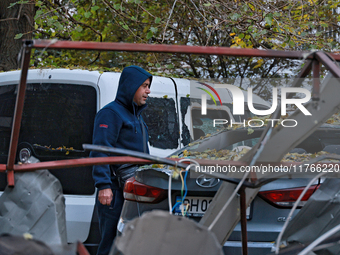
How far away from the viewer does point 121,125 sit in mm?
3178

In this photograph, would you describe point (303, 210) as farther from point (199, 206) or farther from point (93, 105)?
point (93, 105)

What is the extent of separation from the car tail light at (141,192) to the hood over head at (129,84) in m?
0.76

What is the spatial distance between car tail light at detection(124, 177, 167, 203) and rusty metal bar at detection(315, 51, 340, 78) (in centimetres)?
149

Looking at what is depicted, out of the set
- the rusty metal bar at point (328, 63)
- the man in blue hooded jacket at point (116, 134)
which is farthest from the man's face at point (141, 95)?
the rusty metal bar at point (328, 63)

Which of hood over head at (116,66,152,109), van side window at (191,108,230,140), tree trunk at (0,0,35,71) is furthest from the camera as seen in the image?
tree trunk at (0,0,35,71)

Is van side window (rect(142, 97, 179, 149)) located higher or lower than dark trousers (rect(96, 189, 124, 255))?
higher

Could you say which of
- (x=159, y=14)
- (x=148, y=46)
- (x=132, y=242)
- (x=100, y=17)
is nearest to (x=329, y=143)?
(x=148, y=46)

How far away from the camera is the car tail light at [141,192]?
277 centimetres

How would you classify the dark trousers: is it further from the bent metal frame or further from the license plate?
the bent metal frame

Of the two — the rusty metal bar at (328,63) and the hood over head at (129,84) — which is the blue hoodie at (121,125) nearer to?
the hood over head at (129,84)

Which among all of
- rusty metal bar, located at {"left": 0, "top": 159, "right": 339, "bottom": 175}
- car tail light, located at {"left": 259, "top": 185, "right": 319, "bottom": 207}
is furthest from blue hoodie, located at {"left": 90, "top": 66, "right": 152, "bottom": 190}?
car tail light, located at {"left": 259, "top": 185, "right": 319, "bottom": 207}

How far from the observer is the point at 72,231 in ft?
11.8

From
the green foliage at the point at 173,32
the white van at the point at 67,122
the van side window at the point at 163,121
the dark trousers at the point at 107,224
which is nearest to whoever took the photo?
the dark trousers at the point at 107,224

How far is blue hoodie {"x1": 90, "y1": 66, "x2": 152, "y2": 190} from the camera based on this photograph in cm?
302
